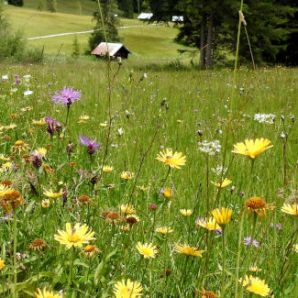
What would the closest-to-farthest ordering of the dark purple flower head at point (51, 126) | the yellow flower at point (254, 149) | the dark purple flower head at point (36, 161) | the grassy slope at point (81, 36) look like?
the yellow flower at point (254, 149), the dark purple flower head at point (36, 161), the dark purple flower head at point (51, 126), the grassy slope at point (81, 36)

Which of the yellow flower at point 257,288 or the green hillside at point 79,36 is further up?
the yellow flower at point 257,288

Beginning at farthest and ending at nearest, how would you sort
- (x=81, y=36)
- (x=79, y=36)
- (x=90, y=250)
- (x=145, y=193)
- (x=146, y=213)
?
(x=79, y=36) < (x=81, y=36) < (x=145, y=193) < (x=146, y=213) < (x=90, y=250)

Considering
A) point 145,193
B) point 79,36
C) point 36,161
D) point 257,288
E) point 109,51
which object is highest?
point 109,51

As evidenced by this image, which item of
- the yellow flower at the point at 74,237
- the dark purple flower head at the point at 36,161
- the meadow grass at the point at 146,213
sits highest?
the yellow flower at the point at 74,237

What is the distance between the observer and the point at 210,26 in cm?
1617

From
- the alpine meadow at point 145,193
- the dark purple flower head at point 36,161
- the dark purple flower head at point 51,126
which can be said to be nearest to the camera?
the alpine meadow at point 145,193

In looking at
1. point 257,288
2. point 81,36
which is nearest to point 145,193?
point 257,288

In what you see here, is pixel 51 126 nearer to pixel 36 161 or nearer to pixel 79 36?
pixel 36 161

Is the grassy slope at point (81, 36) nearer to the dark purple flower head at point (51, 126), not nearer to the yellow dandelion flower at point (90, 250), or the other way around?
the dark purple flower head at point (51, 126)

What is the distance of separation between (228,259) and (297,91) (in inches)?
178

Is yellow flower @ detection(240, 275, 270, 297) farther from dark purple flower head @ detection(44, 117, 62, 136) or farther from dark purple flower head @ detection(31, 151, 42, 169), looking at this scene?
dark purple flower head @ detection(44, 117, 62, 136)

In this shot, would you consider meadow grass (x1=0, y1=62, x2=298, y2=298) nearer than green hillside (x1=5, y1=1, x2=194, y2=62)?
Yes

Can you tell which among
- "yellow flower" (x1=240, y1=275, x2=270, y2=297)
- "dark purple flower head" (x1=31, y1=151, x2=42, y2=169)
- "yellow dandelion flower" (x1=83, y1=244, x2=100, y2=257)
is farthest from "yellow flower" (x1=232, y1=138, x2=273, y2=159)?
"dark purple flower head" (x1=31, y1=151, x2=42, y2=169)

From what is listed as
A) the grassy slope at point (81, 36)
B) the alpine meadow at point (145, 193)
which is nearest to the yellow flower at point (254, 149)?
the alpine meadow at point (145, 193)
